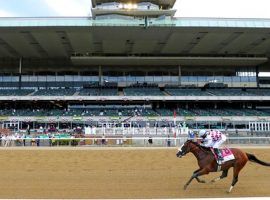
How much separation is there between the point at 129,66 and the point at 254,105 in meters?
15.3

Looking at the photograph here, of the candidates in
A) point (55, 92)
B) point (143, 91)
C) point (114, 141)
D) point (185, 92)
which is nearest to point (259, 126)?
point (185, 92)

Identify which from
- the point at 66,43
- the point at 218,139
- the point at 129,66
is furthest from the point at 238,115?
the point at 218,139

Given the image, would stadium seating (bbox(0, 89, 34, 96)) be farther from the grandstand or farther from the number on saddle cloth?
the number on saddle cloth

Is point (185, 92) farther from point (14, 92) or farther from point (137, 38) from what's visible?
point (14, 92)

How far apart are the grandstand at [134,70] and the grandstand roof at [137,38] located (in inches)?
3.8

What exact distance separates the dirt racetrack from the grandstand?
17.5m

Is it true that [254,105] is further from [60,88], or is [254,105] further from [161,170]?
[161,170]

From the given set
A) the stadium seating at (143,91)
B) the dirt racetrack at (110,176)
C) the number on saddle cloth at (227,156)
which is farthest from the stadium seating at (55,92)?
the number on saddle cloth at (227,156)

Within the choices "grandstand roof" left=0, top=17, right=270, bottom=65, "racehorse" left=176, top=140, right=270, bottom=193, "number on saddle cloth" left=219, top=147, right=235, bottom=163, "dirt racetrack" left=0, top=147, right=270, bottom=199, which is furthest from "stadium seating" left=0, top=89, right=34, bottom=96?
"number on saddle cloth" left=219, top=147, right=235, bottom=163

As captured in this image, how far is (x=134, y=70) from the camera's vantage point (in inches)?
1779

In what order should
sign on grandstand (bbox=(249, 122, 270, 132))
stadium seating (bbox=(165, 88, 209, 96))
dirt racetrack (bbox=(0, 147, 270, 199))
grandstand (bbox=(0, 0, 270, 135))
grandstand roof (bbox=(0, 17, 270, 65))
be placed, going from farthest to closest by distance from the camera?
stadium seating (bbox=(165, 88, 209, 96)) < sign on grandstand (bbox=(249, 122, 270, 132)) < grandstand (bbox=(0, 0, 270, 135)) < grandstand roof (bbox=(0, 17, 270, 65)) < dirt racetrack (bbox=(0, 147, 270, 199))

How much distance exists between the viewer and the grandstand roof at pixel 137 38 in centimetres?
3331

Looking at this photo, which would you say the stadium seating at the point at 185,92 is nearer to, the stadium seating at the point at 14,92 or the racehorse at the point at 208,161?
the stadium seating at the point at 14,92

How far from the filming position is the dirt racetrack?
9.55 meters
